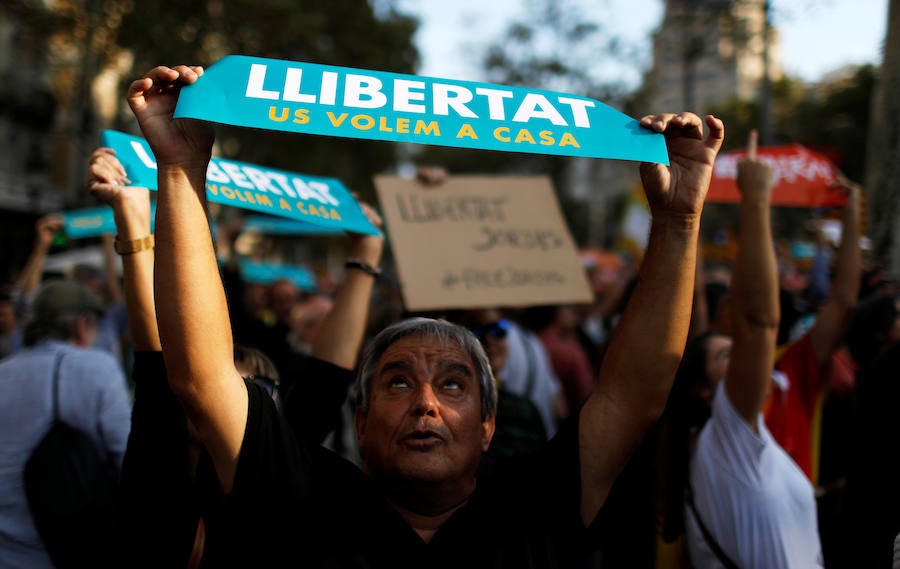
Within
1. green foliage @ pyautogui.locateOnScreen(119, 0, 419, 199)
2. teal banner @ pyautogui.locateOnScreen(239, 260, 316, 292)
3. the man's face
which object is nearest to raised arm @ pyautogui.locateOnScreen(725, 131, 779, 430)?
the man's face

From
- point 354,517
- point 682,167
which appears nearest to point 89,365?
point 354,517

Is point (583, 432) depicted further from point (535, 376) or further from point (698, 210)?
point (535, 376)

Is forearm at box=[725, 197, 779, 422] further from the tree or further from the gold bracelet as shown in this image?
the tree

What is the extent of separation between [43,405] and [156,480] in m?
0.69

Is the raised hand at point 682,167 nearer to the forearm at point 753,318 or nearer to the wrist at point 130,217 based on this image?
the forearm at point 753,318

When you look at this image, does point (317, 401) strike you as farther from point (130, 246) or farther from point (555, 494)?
point (555, 494)

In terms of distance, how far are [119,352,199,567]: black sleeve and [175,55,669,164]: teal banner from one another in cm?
84

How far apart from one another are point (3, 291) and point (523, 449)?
3983mm

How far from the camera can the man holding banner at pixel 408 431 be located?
1.70 m

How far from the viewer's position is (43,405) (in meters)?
2.65

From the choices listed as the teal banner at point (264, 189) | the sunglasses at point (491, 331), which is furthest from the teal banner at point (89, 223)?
the sunglasses at point (491, 331)

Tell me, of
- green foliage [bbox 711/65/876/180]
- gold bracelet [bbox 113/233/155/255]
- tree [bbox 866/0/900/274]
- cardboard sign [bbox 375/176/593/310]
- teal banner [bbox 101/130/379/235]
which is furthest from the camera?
green foliage [bbox 711/65/876/180]

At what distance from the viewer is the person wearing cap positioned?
256 centimetres

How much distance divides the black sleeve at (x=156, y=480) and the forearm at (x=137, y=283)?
115 mm
